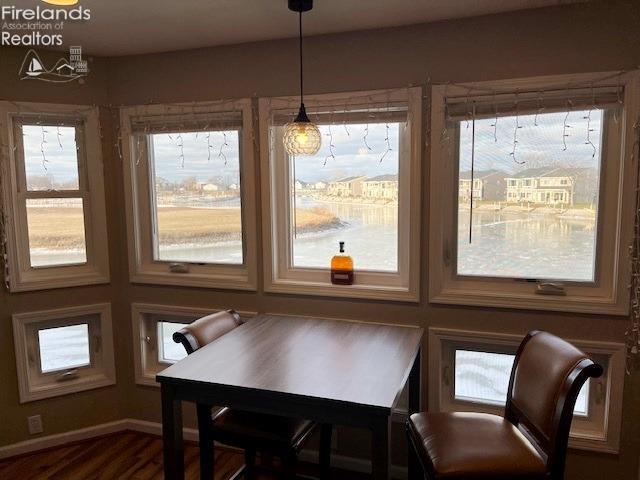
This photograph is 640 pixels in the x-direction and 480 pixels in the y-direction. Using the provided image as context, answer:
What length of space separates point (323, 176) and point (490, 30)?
106 centimetres

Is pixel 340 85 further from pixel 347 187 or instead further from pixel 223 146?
pixel 223 146

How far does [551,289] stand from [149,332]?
2.33m

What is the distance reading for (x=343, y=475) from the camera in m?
2.44

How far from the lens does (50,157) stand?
2.64m

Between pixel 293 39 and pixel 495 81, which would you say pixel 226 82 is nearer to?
pixel 293 39

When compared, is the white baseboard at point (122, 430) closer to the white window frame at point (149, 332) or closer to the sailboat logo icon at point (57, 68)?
the white window frame at point (149, 332)

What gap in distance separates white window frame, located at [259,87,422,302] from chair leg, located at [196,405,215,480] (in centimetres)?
79

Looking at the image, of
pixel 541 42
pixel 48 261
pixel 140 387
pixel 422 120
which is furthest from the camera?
pixel 140 387

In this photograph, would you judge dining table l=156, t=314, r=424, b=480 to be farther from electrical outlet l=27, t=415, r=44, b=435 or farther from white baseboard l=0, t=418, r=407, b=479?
electrical outlet l=27, t=415, r=44, b=435

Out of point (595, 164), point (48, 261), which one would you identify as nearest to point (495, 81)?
point (595, 164)

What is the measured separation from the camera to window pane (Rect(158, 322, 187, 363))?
2.89 metres

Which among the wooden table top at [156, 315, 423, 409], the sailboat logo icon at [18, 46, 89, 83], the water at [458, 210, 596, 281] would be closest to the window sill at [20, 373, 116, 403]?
the wooden table top at [156, 315, 423, 409]
